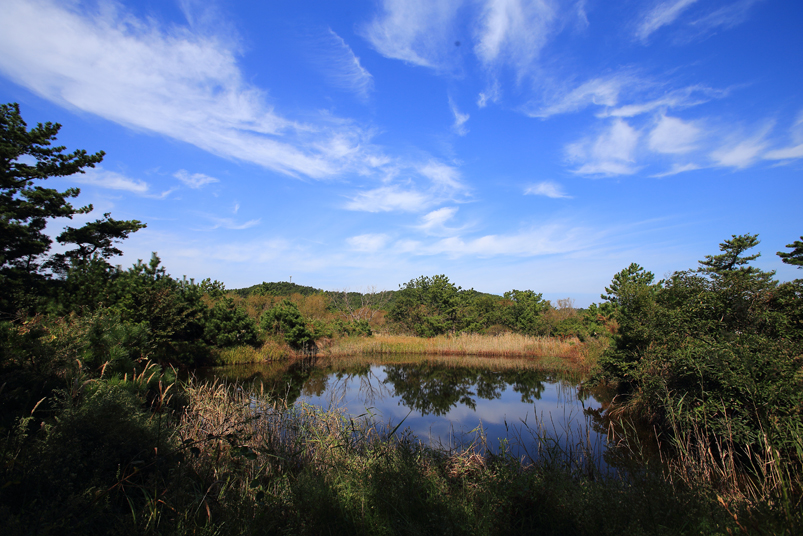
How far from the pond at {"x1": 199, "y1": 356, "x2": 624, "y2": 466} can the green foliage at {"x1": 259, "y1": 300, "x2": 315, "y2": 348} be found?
1601mm

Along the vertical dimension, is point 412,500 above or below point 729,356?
below

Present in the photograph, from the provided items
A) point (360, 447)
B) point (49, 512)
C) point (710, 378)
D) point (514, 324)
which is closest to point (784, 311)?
point (710, 378)

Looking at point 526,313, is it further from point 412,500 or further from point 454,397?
point 412,500

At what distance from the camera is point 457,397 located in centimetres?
1161

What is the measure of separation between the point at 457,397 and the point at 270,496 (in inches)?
364

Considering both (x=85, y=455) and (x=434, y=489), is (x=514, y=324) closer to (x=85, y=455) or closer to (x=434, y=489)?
(x=434, y=489)

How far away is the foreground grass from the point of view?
2.21 metres

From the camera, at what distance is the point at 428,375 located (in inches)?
616

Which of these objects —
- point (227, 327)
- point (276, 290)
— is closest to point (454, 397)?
point (227, 327)

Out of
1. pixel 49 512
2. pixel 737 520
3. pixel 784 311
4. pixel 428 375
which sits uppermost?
pixel 784 311

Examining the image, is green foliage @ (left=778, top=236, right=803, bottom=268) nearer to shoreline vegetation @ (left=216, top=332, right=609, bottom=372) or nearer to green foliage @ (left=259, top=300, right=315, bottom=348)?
shoreline vegetation @ (left=216, top=332, right=609, bottom=372)

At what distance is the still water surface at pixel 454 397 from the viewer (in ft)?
22.9

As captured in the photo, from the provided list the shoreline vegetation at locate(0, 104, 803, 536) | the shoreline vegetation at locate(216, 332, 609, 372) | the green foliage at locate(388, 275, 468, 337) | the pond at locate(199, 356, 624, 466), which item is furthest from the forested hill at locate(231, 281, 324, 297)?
the shoreline vegetation at locate(0, 104, 803, 536)

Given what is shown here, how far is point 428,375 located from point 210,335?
382 inches
